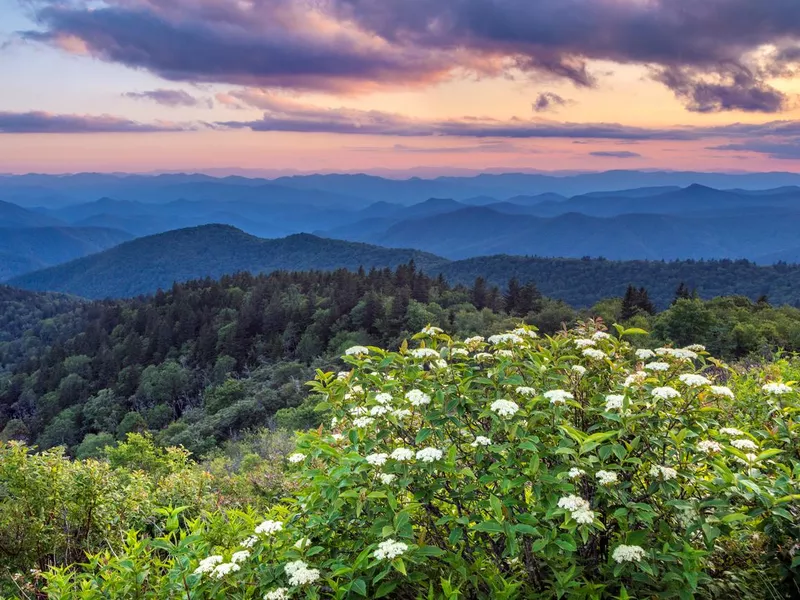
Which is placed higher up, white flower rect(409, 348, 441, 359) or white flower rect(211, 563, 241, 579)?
white flower rect(409, 348, 441, 359)

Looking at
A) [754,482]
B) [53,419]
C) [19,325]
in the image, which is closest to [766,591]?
[754,482]

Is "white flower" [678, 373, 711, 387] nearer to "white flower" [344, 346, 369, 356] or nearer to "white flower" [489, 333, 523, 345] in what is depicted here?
"white flower" [489, 333, 523, 345]

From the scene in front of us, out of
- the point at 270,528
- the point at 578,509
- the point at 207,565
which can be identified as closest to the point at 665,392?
the point at 578,509

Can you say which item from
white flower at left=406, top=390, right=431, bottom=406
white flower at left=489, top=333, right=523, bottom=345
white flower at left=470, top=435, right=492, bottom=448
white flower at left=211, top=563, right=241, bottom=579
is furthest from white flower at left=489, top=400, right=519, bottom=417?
white flower at left=211, top=563, right=241, bottom=579

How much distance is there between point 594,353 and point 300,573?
2764mm

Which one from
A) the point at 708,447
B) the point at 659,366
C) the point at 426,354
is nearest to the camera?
the point at 708,447

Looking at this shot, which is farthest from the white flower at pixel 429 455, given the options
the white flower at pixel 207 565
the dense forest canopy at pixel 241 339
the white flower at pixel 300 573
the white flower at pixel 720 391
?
the dense forest canopy at pixel 241 339

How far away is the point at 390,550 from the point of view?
3477mm

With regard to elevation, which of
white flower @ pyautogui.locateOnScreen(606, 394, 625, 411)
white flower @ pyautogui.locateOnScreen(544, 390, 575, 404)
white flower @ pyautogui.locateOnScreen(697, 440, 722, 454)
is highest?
white flower @ pyautogui.locateOnScreen(544, 390, 575, 404)

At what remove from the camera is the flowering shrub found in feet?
11.9

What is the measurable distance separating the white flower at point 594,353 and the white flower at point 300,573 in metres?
2.65

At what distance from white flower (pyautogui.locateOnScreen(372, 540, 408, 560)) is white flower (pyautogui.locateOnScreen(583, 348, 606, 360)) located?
6.88 feet

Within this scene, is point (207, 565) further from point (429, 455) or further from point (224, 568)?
point (429, 455)

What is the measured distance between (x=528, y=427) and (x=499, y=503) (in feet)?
2.31
